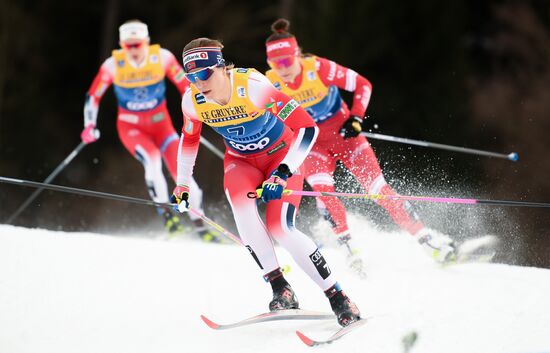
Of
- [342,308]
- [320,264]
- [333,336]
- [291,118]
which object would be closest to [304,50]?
[291,118]

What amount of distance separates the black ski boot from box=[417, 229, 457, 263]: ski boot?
1.89m

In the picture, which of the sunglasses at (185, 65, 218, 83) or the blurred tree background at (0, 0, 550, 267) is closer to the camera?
the sunglasses at (185, 65, 218, 83)

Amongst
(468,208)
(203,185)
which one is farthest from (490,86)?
(468,208)

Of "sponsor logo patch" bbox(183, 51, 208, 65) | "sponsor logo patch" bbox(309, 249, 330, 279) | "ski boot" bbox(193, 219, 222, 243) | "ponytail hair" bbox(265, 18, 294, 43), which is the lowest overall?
"ski boot" bbox(193, 219, 222, 243)

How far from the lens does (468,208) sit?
6.96 meters

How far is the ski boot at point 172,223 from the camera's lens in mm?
A: 8062

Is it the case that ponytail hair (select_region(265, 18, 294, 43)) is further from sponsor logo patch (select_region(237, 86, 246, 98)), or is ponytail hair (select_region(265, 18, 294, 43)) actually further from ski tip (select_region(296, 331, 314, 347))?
ski tip (select_region(296, 331, 314, 347))

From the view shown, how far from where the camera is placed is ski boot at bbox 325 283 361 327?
4.75m

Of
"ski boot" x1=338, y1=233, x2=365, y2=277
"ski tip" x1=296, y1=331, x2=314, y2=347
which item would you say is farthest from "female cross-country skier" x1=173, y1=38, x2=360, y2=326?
"ski boot" x1=338, y1=233, x2=365, y2=277

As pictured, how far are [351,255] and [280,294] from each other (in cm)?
167

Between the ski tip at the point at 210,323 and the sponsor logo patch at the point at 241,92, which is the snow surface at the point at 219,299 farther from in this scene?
the sponsor logo patch at the point at 241,92

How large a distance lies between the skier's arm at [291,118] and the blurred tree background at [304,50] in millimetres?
7248

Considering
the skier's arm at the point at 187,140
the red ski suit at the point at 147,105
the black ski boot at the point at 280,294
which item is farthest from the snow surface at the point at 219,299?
the skier's arm at the point at 187,140

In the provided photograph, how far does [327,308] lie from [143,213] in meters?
7.84
